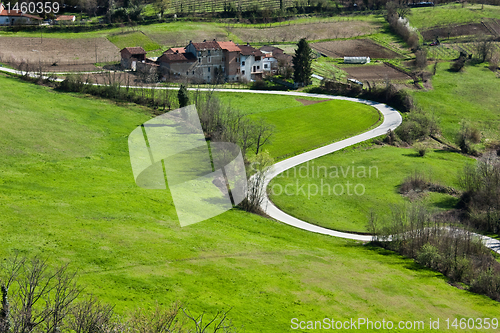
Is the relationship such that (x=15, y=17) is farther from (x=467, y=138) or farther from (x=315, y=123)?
(x=467, y=138)

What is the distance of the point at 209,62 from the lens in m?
123

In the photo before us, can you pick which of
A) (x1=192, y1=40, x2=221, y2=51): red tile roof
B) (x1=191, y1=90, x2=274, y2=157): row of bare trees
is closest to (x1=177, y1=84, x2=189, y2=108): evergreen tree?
(x1=191, y1=90, x2=274, y2=157): row of bare trees

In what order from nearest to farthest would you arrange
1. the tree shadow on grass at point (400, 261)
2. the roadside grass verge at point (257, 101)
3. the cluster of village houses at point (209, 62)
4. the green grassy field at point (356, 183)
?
the tree shadow on grass at point (400, 261) < the green grassy field at point (356, 183) < the roadside grass verge at point (257, 101) < the cluster of village houses at point (209, 62)

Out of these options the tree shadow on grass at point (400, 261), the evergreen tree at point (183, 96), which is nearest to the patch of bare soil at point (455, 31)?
the evergreen tree at point (183, 96)

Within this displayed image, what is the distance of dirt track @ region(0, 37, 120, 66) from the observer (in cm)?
11456

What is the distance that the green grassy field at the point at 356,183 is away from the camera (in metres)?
66.8

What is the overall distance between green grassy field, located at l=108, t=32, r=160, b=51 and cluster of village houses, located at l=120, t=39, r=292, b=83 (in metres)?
12.5

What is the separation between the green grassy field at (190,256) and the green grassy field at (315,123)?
103ft

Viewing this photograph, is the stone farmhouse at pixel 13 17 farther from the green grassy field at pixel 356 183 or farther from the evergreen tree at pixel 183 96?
the green grassy field at pixel 356 183

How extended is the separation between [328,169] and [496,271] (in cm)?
3362

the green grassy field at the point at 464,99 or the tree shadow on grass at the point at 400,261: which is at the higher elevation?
the green grassy field at the point at 464,99

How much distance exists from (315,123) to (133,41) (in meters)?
61.3

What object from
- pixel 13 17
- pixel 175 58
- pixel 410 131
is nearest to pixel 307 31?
pixel 175 58

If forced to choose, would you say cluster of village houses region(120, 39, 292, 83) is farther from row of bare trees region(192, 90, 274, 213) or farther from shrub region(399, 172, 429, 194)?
shrub region(399, 172, 429, 194)
